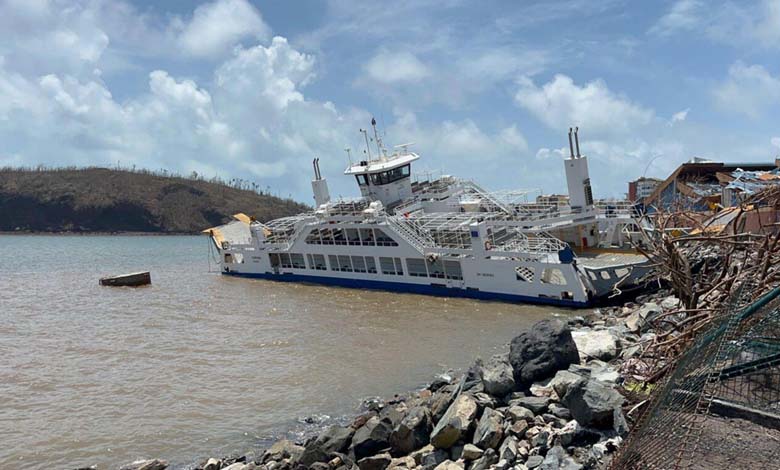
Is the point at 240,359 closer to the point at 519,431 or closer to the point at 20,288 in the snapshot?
the point at 519,431

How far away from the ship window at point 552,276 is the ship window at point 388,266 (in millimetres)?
7586

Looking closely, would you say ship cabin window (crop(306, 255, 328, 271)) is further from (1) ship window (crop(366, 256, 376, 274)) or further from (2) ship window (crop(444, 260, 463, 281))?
(2) ship window (crop(444, 260, 463, 281))

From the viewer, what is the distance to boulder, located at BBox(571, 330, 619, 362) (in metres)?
10.7

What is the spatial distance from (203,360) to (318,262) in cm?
1448

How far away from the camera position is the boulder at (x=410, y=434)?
873 cm

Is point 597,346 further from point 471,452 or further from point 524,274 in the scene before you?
point 524,274

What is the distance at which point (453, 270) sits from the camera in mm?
24984

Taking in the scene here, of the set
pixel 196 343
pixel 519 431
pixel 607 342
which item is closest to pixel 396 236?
pixel 196 343

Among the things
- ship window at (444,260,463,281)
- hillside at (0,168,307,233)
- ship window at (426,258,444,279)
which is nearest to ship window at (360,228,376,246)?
ship window at (426,258,444,279)

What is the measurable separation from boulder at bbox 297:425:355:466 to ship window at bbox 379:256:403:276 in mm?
17485

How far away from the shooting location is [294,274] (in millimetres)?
32062

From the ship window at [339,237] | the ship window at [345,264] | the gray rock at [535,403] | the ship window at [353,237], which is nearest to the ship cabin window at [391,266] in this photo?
the ship window at [353,237]

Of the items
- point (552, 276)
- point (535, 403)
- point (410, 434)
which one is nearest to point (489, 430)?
point (535, 403)

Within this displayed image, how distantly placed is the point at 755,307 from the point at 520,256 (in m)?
17.1
